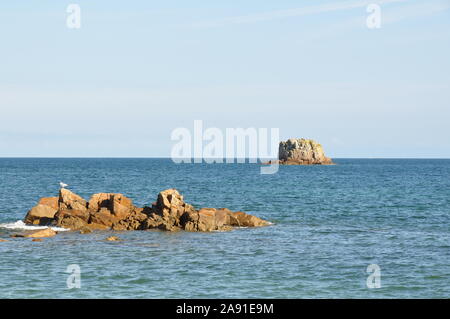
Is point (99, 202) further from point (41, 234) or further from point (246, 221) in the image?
point (246, 221)

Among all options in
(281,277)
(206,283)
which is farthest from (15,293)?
(281,277)

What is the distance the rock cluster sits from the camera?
154 ft

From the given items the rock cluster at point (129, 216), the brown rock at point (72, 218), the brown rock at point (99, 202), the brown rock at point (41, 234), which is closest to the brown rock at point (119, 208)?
the rock cluster at point (129, 216)

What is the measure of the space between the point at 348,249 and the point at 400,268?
6.27 metres

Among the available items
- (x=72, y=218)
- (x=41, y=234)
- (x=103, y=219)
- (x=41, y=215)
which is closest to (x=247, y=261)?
(x=41, y=234)

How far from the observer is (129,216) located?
4831cm

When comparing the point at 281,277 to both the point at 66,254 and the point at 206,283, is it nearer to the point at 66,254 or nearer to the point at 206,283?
the point at 206,283

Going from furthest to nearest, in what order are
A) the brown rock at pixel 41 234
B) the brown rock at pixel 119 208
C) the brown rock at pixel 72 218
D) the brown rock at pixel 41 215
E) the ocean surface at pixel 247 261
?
the brown rock at pixel 41 215 → the brown rock at pixel 119 208 → the brown rock at pixel 72 218 → the brown rock at pixel 41 234 → the ocean surface at pixel 247 261

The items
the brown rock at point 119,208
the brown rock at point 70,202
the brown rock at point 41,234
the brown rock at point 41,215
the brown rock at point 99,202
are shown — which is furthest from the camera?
the brown rock at point 99,202

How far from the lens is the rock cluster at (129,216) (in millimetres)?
47000

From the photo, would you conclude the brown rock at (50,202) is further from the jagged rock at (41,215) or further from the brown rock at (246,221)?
the brown rock at (246,221)

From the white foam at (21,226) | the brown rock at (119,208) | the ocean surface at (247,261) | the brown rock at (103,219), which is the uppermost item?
the brown rock at (119,208)

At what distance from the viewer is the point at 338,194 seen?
90.6 m

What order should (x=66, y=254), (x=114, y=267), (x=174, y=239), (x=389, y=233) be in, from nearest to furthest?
(x=114, y=267) → (x=66, y=254) → (x=174, y=239) → (x=389, y=233)
